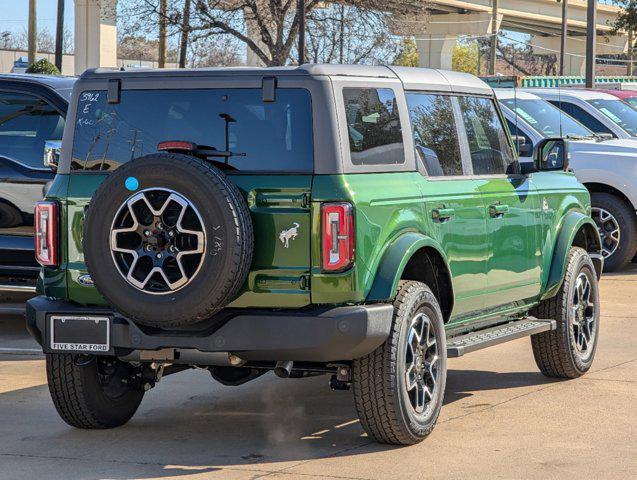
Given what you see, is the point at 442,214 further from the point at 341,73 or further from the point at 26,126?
the point at 26,126

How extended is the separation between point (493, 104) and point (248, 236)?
2.62 m

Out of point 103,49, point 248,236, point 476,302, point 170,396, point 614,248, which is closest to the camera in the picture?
point 248,236

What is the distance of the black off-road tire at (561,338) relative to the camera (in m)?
8.24

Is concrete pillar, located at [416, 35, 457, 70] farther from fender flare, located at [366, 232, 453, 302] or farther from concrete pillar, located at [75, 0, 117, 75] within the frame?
fender flare, located at [366, 232, 453, 302]

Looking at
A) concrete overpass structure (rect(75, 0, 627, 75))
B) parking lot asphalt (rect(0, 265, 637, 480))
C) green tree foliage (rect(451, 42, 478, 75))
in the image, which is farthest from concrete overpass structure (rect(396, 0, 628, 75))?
parking lot asphalt (rect(0, 265, 637, 480))

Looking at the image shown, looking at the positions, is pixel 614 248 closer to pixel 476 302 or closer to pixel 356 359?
pixel 476 302

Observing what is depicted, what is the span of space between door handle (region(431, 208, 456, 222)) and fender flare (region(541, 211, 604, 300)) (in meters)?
1.45

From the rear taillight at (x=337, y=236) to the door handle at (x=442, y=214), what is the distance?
86 cm

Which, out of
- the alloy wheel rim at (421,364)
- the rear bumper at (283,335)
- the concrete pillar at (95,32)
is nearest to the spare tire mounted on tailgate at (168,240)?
the rear bumper at (283,335)

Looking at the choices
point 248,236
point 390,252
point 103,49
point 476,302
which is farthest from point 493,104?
point 103,49

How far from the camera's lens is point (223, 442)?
22.0 feet

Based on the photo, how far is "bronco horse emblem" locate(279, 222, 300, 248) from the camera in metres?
6.11

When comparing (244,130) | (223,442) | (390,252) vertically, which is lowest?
(223,442)

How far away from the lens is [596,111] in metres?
16.4
